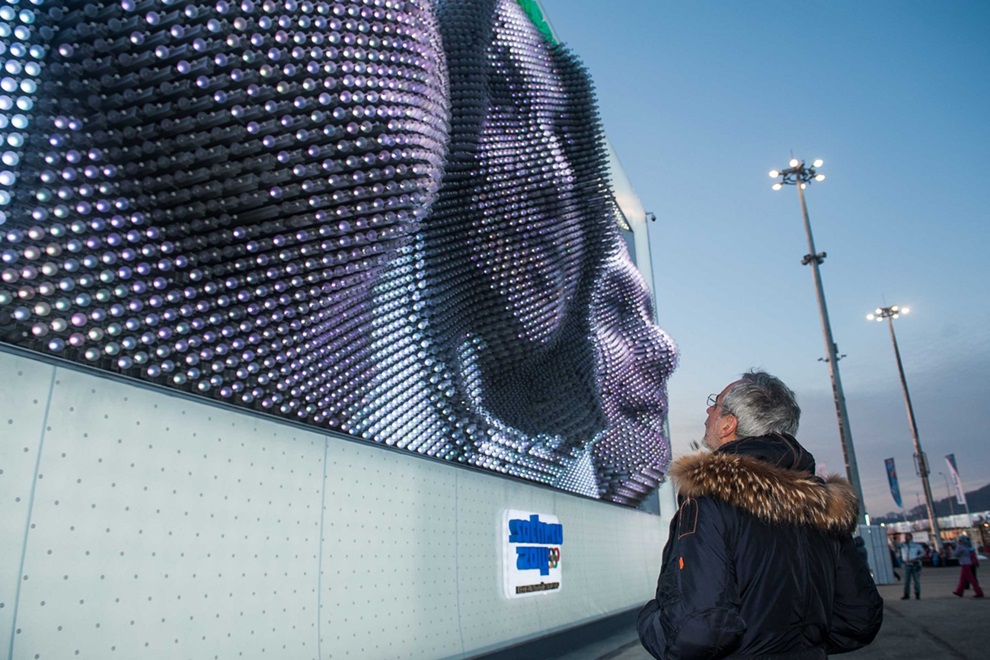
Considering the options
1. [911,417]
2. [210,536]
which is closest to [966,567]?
[210,536]

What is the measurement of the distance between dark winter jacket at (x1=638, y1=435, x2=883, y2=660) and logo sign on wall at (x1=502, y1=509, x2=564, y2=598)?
4.12 meters

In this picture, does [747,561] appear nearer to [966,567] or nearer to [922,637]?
[922,637]

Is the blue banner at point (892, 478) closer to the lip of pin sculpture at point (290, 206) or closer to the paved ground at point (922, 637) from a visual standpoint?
the paved ground at point (922, 637)

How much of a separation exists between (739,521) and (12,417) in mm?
2260

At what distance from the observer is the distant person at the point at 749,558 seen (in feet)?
4.89

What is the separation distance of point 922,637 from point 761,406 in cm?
626

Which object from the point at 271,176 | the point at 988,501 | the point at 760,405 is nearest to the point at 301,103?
the point at 271,176

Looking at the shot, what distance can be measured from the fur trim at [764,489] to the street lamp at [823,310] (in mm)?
12281

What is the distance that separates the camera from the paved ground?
5.50m

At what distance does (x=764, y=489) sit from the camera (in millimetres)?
1552

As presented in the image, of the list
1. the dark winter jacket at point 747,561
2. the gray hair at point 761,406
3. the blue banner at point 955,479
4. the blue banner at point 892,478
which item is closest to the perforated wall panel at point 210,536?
the dark winter jacket at point 747,561

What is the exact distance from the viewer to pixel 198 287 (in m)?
2.90

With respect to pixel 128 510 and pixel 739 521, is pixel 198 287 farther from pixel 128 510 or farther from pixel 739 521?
pixel 739 521

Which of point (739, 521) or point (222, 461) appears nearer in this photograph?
point (739, 521)
